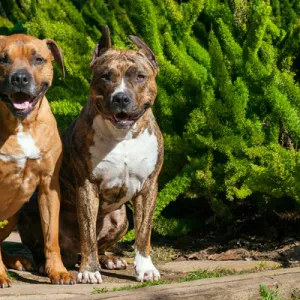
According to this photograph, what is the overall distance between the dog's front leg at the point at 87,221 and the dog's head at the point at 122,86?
538 millimetres

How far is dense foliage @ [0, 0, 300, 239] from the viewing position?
6371mm

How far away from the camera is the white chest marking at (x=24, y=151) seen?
211 inches

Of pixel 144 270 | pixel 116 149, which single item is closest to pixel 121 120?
pixel 116 149

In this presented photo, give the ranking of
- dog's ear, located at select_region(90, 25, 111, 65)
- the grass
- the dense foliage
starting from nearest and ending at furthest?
the grass, dog's ear, located at select_region(90, 25, 111, 65), the dense foliage

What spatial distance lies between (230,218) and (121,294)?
2.39 meters

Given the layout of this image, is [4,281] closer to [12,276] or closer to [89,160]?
[12,276]

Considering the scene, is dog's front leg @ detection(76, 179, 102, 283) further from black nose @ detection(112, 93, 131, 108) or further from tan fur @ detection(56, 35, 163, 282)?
black nose @ detection(112, 93, 131, 108)

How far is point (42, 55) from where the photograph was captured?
Answer: 549 cm

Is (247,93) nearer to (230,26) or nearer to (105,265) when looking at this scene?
(230,26)

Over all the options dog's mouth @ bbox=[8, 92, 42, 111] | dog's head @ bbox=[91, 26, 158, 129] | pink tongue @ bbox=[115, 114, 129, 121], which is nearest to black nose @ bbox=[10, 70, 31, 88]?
dog's mouth @ bbox=[8, 92, 42, 111]

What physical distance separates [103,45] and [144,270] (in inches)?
63.8

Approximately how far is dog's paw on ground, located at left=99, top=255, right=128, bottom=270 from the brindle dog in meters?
0.32

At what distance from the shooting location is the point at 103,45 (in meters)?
5.73

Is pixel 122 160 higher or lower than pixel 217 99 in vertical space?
lower
